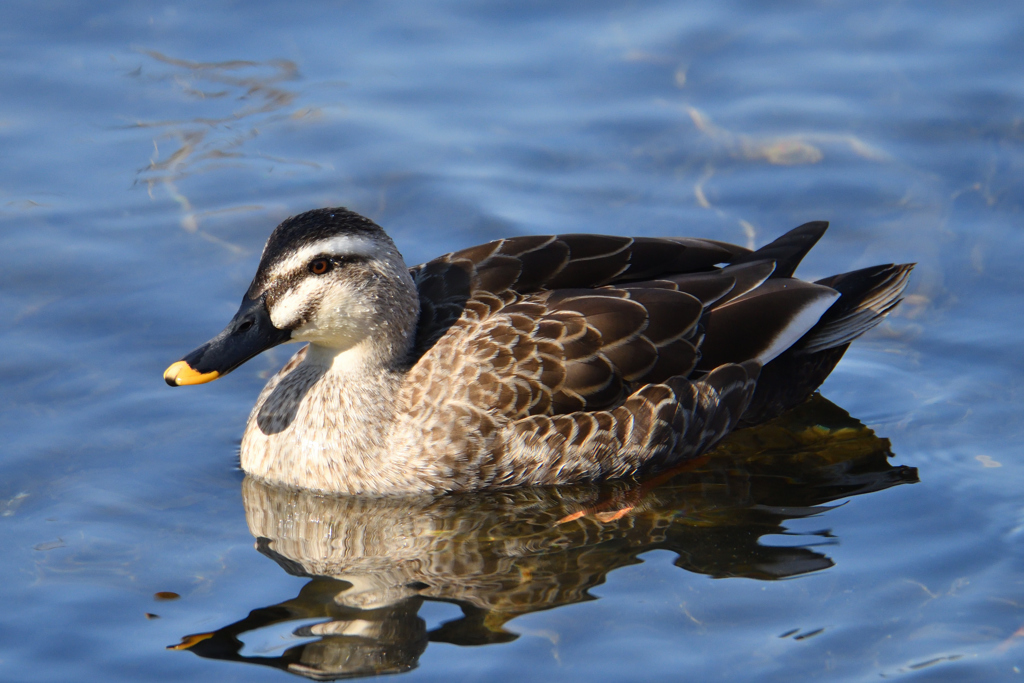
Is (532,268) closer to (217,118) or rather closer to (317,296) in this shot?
(317,296)

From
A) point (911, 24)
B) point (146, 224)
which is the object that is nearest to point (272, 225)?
point (146, 224)

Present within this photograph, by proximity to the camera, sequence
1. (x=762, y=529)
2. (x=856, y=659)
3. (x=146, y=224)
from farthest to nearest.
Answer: (x=146, y=224), (x=762, y=529), (x=856, y=659)

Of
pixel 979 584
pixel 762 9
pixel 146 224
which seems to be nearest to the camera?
pixel 979 584

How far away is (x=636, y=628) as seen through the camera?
700 cm

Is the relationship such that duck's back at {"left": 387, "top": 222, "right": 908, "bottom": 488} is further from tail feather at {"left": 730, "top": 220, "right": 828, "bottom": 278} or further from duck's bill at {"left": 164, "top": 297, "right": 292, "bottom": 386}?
duck's bill at {"left": 164, "top": 297, "right": 292, "bottom": 386}

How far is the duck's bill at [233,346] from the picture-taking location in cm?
773

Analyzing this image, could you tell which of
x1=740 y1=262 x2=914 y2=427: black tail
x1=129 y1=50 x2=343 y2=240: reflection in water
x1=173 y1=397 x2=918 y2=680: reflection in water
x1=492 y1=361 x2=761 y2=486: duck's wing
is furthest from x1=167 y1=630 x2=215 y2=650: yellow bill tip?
x1=129 y1=50 x2=343 y2=240: reflection in water

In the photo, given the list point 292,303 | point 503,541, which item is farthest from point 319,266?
point 503,541

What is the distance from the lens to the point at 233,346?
25.7 feet

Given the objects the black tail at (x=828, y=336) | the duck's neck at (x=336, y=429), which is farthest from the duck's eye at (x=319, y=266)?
the black tail at (x=828, y=336)

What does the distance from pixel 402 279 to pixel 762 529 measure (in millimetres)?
2720

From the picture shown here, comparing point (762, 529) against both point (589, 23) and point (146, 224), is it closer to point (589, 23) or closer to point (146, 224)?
point (146, 224)

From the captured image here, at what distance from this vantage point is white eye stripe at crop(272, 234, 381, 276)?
7.80 meters

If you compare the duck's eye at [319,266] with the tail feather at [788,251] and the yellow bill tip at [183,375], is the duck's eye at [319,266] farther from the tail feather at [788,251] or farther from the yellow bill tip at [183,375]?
the tail feather at [788,251]
